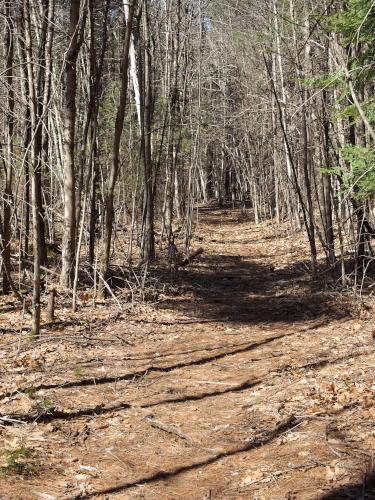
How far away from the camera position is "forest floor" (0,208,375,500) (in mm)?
4250

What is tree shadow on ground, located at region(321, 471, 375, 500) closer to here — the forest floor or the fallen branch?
the forest floor

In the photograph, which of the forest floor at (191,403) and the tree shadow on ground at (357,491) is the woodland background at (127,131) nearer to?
the forest floor at (191,403)

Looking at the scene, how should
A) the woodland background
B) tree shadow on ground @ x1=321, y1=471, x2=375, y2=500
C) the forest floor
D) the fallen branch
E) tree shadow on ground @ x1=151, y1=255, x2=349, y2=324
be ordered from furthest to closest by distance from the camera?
1. tree shadow on ground @ x1=151, y1=255, x2=349, y2=324
2. the woodland background
3. the fallen branch
4. the forest floor
5. tree shadow on ground @ x1=321, y1=471, x2=375, y2=500

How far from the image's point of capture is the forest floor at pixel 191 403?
4250 millimetres

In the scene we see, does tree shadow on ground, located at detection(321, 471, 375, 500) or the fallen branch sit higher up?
tree shadow on ground, located at detection(321, 471, 375, 500)

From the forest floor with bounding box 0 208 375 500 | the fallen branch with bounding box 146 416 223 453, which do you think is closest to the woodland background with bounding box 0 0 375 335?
the forest floor with bounding box 0 208 375 500

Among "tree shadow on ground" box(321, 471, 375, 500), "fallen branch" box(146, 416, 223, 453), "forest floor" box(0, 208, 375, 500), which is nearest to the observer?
"tree shadow on ground" box(321, 471, 375, 500)

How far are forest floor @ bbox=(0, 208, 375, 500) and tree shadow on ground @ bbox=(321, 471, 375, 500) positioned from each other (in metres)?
0.01

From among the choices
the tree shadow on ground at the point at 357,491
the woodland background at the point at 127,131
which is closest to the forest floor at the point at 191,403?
the tree shadow on ground at the point at 357,491

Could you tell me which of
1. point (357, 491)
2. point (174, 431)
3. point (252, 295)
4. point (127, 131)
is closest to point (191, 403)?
point (174, 431)

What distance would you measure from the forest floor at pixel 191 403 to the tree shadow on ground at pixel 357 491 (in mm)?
12

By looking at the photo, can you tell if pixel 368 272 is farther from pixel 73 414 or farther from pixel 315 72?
pixel 73 414

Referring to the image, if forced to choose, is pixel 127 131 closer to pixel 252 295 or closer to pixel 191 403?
pixel 252 295

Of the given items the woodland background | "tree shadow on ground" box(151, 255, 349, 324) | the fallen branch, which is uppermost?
the woodland background
